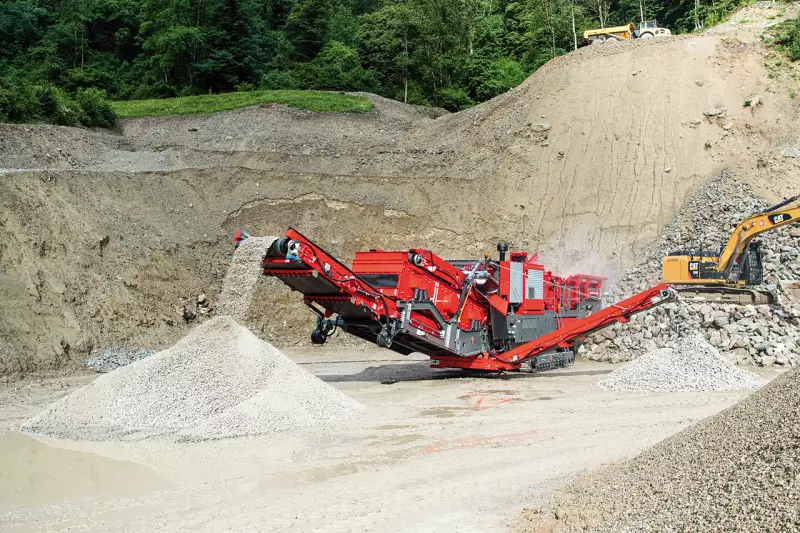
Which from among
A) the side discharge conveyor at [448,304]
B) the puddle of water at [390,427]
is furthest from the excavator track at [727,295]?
the puddle of water at [390,427]

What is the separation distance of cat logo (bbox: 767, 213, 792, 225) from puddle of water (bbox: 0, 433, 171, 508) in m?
14.7

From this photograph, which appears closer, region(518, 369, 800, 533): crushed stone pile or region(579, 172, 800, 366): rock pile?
region(518, 369, 800, 533): crushed stone pile

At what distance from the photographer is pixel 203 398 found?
11.2 metres

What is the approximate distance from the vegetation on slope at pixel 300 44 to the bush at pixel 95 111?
4.69 metres

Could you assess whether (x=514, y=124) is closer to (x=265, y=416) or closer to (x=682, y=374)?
(x=682, y=374)

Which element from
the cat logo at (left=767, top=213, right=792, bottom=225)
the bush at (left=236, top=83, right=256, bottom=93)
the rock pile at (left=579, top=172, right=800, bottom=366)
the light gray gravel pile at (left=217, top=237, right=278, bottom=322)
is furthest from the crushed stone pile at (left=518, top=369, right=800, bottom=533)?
the bush at (left=236, top=83, right=256, bottom=93)

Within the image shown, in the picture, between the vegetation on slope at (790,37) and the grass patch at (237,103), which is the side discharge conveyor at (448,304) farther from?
the grass patch at (237,103)

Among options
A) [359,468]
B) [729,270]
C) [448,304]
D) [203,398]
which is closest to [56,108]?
[448,304]

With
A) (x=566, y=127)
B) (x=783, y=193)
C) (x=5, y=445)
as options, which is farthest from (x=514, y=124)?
(x=5, y=445)

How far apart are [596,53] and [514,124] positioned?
4.33 m

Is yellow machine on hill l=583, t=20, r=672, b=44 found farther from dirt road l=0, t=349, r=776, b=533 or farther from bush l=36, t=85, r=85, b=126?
dirt road l=0, t=349, r=776, b=533

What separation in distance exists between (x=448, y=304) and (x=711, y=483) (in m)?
10.4

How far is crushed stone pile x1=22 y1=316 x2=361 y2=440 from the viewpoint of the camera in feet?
35.3

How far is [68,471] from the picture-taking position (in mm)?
9156
